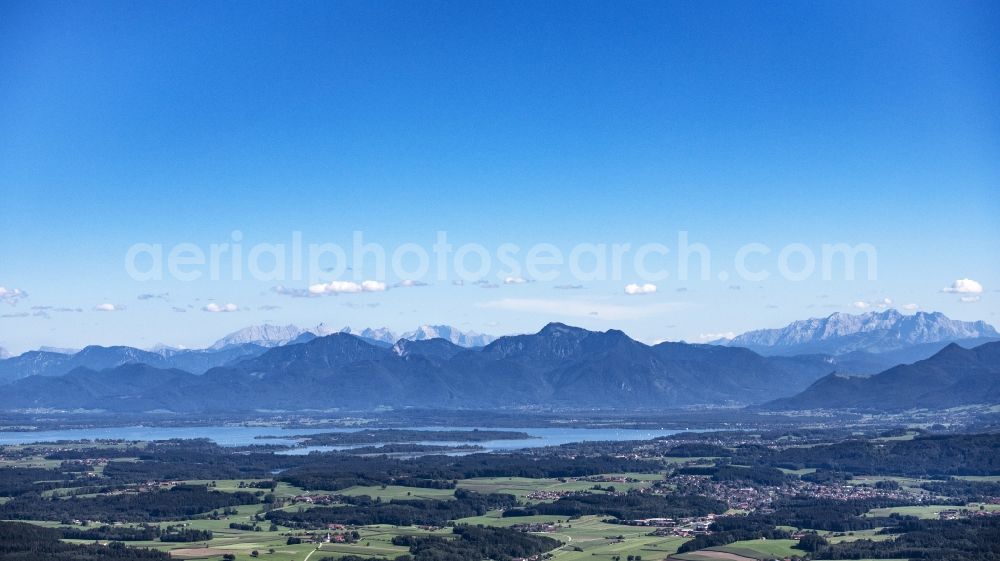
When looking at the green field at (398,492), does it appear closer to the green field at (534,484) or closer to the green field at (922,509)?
the green field at (534,484)

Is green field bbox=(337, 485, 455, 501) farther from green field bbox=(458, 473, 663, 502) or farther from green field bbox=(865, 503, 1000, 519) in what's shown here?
green field bbox=(865, 503, 1000, 519)

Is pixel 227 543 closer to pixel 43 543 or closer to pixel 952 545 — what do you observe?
pixel 43 543

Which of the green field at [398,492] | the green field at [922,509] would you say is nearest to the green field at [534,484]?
the green field at [398,492]

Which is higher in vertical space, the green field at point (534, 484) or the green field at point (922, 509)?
the green field at point (534, 484)

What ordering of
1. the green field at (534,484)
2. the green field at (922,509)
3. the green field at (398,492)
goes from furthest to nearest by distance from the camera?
the green field at (534,484) < the green field at (398,492) < the green field at (922,509)

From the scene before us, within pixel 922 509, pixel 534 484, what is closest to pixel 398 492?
pixel 534 484

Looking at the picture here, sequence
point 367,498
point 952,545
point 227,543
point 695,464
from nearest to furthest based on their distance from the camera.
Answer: point 952,545 → point 227,543 → point 367,498 → point 695,464

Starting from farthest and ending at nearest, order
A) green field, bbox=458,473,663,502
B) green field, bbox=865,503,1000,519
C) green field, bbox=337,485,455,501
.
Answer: green field, bbox=458,473,663,502
green field, bbox=337,485,455,501
green field, bbox=865,503,1000,519

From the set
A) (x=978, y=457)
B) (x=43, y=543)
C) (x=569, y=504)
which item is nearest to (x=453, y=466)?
(x=569, y=504)

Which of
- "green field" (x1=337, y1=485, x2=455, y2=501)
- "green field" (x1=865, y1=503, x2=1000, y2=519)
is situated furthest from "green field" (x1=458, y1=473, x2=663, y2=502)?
"green field" (x1=865, y1=503, x2=1000, y2=519)

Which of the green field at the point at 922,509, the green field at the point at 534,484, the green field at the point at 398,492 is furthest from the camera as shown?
the green field at the point at 534,484

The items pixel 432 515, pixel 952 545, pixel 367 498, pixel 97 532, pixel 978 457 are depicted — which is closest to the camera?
pixel 952 545
